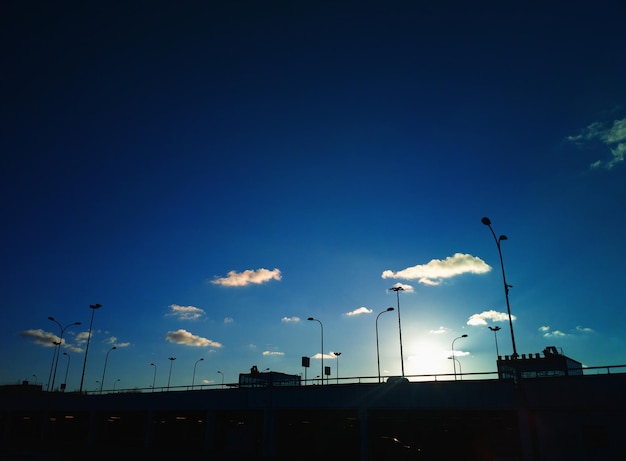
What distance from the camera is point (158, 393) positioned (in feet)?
161

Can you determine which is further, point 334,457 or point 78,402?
point 78,402

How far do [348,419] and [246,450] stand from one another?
14846 millimetres

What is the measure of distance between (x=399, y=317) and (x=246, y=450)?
96.6 ft

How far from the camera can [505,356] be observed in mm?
120625

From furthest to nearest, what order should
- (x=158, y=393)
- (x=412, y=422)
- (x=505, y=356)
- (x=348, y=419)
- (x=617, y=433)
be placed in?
(x=505, y=356)
(x=412, y=422)
(x=348, y=419)
(x=158, y=393)
(x=617, y=433)

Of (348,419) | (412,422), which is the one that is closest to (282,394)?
(348,419)

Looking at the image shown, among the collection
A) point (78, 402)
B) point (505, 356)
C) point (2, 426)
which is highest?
point (505, 356)

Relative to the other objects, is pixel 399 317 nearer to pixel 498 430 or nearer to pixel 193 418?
pixel 498 430

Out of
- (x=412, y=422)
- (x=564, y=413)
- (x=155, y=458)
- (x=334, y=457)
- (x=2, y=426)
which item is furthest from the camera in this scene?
(x=2, y=426)

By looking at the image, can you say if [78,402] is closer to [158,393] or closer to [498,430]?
[158,393]

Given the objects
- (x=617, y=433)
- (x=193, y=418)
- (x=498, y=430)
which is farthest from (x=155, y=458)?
(x=498, y=430)

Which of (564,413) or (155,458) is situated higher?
(564,413)

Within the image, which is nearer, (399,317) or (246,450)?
(246,450)

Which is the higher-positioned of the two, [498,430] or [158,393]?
[158,393]
